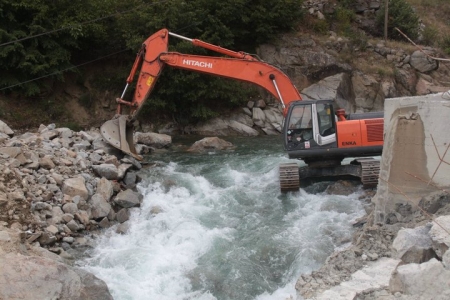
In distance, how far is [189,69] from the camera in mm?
11180

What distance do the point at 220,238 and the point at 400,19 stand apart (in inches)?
721

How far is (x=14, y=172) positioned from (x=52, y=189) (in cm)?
70

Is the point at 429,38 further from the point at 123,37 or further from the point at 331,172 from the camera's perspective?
the point at 331,172

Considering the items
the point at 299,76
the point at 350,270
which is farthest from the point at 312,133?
the point at 299,76

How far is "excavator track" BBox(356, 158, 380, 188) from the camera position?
362 inches

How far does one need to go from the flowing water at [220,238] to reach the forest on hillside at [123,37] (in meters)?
7.53

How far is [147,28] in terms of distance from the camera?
18.0 metres

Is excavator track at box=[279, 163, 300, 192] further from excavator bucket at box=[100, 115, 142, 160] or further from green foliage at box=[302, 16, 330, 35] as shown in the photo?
green foliage at box=[302, 16, 330, 35]

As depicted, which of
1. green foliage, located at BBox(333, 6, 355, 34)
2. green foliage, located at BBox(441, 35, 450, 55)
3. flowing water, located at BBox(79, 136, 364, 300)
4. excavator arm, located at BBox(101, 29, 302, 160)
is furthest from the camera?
green foliage, located at BBox(441, 35, 450, 55)

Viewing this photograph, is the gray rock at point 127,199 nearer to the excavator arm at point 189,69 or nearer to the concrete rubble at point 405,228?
the excavator arm at point 189,69

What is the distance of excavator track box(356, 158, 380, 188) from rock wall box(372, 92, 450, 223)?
133 inches

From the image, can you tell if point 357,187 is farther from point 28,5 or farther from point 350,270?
point 28,5

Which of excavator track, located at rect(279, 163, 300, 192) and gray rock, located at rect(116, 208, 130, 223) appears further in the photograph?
excavator track, located at rect(279, 163, 300, 192)

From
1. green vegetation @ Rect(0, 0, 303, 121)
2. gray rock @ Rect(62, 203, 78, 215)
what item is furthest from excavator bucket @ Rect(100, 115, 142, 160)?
green vegetation @ Rect(0, 0, 303, 121)
